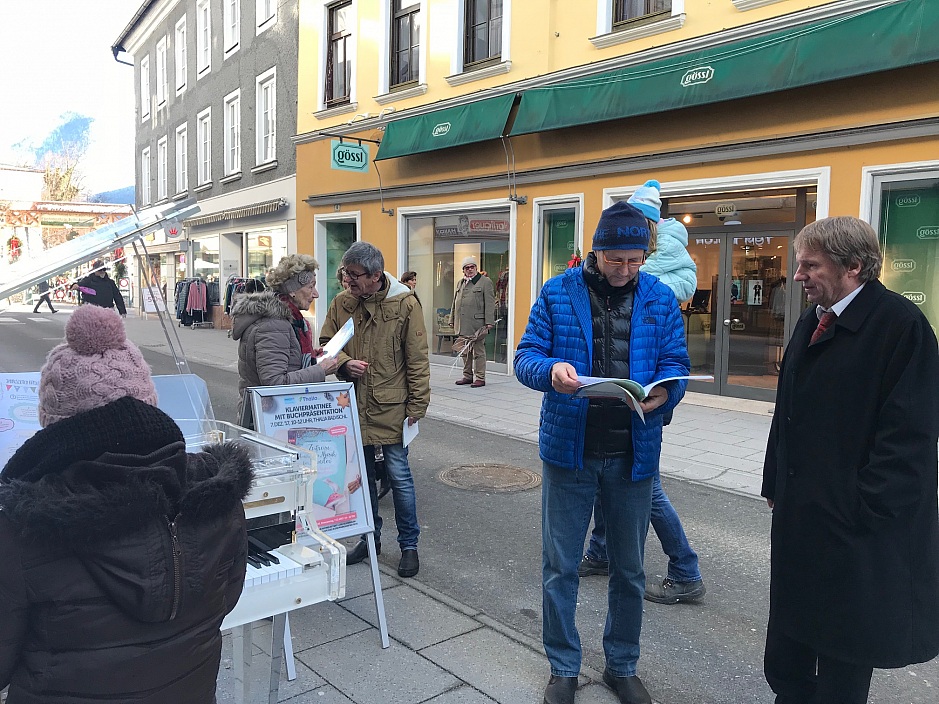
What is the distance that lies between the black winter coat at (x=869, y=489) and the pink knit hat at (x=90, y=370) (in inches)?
78.8

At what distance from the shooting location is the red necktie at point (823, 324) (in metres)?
2.43

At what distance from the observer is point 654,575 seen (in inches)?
171

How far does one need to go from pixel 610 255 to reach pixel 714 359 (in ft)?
26.8

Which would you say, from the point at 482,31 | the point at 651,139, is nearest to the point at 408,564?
the point at 651,139

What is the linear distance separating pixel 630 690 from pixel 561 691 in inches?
10.9

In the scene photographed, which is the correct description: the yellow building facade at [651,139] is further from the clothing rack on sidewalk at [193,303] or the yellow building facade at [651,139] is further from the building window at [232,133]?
the clothing rack on sidewalk at [193,303]

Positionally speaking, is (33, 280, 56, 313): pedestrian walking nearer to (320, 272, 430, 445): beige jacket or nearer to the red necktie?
(320, 272, 430, 445): beige jacket

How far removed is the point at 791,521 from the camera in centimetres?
246

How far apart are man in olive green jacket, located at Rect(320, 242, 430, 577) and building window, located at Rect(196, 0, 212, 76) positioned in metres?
22.1

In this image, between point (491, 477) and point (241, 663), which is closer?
point (241, 663)

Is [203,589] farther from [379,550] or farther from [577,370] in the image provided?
[379,550]

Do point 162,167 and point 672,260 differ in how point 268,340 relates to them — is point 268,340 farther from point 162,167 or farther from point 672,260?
point 162,167

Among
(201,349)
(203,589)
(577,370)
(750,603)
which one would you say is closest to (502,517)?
(750,603)

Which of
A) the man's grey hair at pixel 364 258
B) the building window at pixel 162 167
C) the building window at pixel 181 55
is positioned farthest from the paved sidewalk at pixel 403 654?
the building window at pixel 162 167
